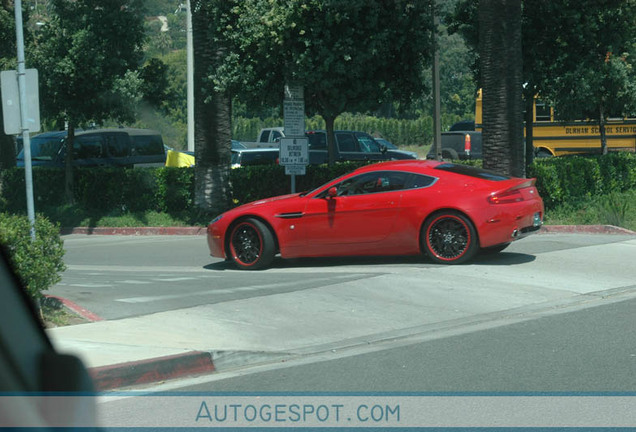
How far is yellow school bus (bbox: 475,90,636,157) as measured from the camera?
104 feet

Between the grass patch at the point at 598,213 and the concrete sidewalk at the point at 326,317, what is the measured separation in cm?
429

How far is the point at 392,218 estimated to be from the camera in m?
13.0

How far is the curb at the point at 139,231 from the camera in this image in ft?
66.1

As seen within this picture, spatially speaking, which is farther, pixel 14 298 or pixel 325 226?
pixel 325 226

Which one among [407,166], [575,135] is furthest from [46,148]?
[575,135]

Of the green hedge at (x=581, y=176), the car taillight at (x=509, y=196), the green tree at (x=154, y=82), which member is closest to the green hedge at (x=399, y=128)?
the green tree at (x=154, y=82)

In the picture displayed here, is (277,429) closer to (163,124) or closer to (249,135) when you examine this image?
(163,124)

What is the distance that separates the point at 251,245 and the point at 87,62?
32.3 feet

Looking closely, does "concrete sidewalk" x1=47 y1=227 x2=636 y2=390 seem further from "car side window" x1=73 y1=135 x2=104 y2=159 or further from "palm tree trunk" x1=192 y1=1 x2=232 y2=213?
"car side window" x1=73 y1=135 x2=104 y2=159

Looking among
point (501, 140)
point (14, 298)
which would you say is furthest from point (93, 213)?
point (14, 298)

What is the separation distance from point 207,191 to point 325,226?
7462 mm

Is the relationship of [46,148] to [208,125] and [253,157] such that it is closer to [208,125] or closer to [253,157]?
[253,157]

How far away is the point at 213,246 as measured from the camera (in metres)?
14.1

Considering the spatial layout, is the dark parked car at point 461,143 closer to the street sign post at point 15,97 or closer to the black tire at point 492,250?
the black tire at point 492,250
